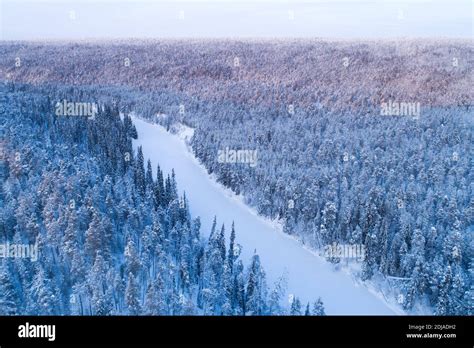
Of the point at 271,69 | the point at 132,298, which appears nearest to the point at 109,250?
the point at 132,298

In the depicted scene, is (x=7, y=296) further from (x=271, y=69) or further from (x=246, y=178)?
(x=271, y=69)

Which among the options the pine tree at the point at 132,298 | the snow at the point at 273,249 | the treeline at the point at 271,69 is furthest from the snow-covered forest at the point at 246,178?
the snow at the point at 273,249

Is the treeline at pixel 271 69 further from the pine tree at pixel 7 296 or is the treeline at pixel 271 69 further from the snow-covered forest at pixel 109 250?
the pine tree at pixel 7 296

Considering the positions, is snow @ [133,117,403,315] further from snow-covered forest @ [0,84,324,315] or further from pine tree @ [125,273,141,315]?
pine tree @ [125,273,141,315]

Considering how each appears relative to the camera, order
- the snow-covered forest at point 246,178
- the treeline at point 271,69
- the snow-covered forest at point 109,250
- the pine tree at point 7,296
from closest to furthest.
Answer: the pine tree at point 7,296 < the snow-covered forest at point 109,250 < the snow-covered forest at point 246,178 < the treeline at point 271,69

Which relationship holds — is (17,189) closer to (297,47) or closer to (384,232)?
(384,232)
